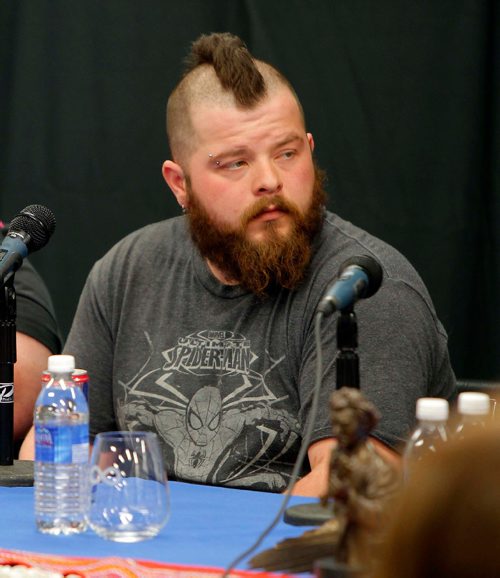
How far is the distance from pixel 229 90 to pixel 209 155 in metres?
0.17

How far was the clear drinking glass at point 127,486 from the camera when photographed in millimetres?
1479

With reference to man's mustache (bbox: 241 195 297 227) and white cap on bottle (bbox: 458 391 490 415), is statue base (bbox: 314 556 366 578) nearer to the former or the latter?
white cap on bottle (bbox: 458 391 490 415)

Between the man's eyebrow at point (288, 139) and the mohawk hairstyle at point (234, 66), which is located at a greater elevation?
the mohawk hairstyle at point (234, 66)

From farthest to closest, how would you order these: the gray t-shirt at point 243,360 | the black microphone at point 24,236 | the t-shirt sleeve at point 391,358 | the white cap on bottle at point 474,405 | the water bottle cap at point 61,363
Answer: the gray t-shirt at point 243,360
the t-shirt sleeve at point 391,358
the black microphone at point 24,236
the water bottle cap at point 61,363
the white cap on bottle at point 474,405

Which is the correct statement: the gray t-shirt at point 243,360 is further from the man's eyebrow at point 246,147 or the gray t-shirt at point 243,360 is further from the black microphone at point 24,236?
the black microphone at point 24,236

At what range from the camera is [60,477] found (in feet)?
5.41

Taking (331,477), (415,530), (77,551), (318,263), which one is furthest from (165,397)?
(415,530)

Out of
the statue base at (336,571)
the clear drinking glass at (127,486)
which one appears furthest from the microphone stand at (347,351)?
the statue base at (336,571)

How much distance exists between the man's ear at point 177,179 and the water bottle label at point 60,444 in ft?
4.24

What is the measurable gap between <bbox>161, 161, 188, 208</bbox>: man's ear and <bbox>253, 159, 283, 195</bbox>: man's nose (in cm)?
33

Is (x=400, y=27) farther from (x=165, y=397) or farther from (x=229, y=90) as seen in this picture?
(x=165, y=397)

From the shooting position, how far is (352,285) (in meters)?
1.71

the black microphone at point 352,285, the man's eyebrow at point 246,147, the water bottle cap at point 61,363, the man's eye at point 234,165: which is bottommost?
the water bottle cap at point 61,363

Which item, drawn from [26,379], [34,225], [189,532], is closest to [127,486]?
[189,532]
